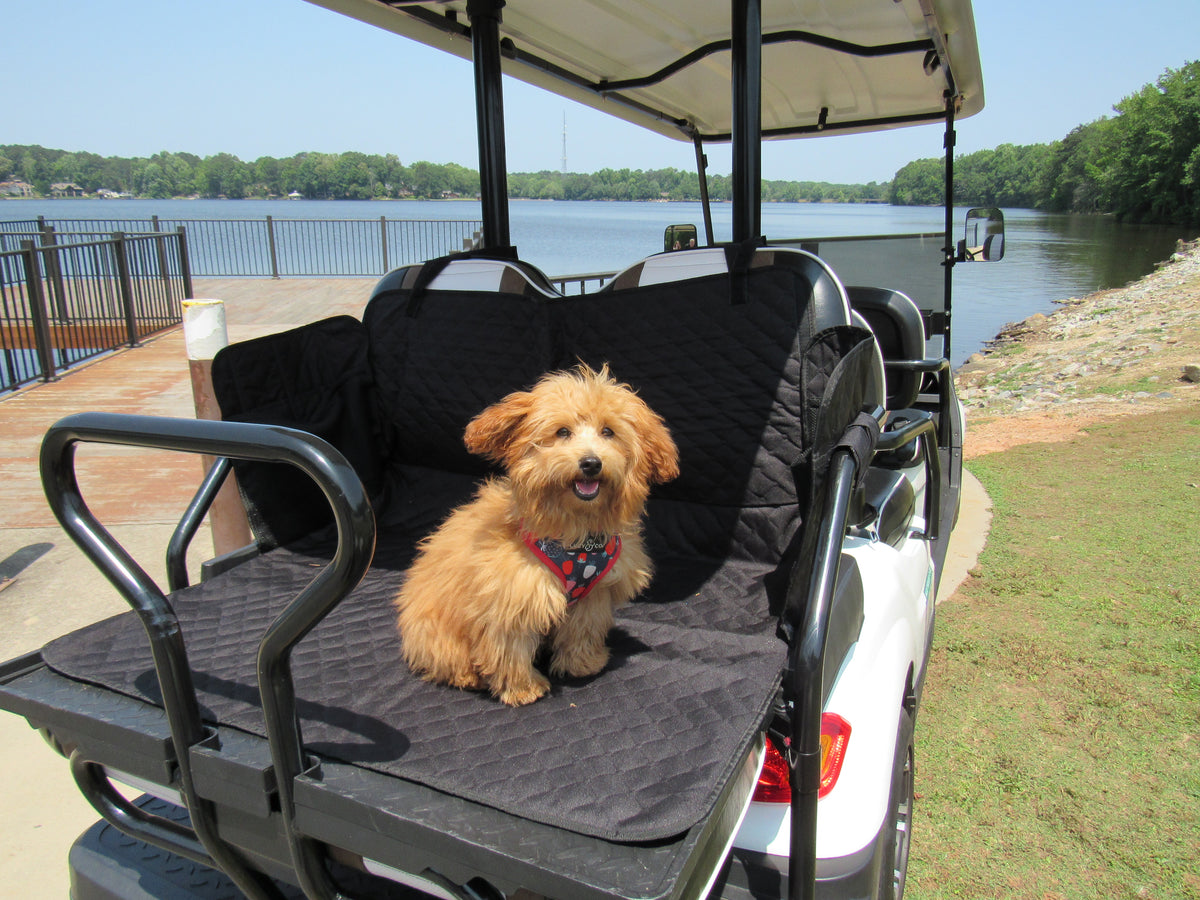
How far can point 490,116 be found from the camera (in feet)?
12.7

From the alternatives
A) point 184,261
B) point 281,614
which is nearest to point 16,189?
point 184,261

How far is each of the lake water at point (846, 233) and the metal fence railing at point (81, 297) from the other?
4.95m

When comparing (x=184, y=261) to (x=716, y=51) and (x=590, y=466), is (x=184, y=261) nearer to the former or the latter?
(x=716, y=51)

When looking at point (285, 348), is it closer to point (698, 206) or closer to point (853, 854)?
point (853, 854)

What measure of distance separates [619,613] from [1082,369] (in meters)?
12.3

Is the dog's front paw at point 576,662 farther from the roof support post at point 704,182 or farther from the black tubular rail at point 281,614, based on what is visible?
Result: the roof support post at point 704,182

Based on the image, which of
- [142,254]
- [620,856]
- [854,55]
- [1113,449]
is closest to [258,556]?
[620,856]

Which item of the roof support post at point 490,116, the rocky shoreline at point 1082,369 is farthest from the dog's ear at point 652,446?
the rocky shoreline at point 1082,369

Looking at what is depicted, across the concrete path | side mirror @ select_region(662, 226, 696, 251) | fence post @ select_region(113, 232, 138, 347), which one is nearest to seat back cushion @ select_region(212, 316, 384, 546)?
the concrete path

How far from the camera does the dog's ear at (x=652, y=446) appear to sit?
7.22 ft

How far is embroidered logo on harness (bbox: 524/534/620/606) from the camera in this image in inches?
82.7

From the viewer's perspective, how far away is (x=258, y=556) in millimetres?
3107

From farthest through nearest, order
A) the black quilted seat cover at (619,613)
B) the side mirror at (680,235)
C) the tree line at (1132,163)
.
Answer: the tree line at (1132,163) → the side mirror at (680,235) → the black quilted seat cover at (619,613)

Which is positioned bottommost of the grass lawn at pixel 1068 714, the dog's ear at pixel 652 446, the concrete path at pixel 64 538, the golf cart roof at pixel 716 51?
the grass lawn at pixel 1068 714
